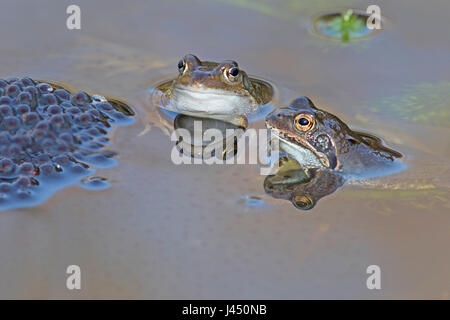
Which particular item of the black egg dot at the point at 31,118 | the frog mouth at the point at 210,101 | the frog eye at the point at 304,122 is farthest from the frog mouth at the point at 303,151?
the black egg dot at the point at 31,118

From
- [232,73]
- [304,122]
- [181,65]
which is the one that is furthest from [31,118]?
[304,122]

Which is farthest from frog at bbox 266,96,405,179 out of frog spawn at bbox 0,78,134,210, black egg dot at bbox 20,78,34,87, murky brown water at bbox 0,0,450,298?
black egg dot at bbox 20,78,34,87

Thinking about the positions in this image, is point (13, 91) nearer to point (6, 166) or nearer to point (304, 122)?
point (6, 166)

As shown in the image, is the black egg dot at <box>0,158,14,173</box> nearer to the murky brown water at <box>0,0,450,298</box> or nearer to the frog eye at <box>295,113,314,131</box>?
the murky brown water at <box>0,0,450,298</box>

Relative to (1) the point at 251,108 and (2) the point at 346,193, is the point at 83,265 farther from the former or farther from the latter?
(1) the point at 251,108

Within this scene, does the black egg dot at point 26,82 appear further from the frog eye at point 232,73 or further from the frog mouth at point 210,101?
the frog eye at point 232,73
